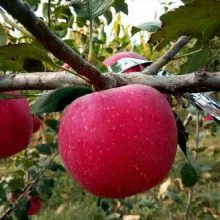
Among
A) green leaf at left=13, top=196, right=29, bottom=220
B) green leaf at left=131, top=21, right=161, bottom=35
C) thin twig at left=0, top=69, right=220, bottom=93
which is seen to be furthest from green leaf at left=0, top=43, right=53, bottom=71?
green leaf at left=13, top=196, right=29, bottom=220

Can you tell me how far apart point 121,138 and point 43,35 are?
23cm

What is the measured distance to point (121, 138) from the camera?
626mm

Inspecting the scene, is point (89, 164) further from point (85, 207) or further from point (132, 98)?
point (85, 207)

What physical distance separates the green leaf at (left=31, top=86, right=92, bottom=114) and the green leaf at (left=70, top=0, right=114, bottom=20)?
187mm

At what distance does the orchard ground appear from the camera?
2520 millimetres

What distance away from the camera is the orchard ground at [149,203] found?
2.52m

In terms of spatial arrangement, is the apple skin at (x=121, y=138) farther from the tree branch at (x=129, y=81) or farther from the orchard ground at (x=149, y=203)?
the orchard ground at (x=149, y=203)

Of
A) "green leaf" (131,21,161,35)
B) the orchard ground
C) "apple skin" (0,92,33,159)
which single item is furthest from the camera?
the orchard ground

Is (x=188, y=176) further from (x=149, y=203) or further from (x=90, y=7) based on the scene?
(x=90, y=7)

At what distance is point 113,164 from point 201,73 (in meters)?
0.18

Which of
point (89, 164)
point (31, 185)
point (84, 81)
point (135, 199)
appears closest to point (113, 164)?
point (89, 164)

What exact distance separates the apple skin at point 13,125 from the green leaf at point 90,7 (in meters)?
0.26

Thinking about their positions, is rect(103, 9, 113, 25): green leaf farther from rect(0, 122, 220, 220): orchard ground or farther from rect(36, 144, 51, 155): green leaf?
rect(0, 122, 220, 220): orchard ground

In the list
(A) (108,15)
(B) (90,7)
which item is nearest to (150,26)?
(B) (90,7)
